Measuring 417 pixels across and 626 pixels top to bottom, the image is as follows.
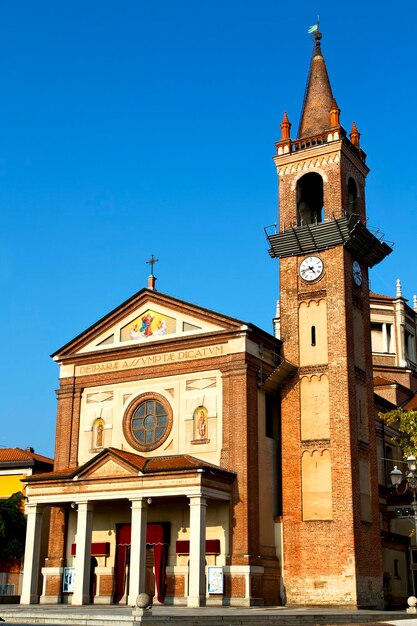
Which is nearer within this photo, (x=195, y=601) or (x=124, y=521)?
(x=195, y=601)

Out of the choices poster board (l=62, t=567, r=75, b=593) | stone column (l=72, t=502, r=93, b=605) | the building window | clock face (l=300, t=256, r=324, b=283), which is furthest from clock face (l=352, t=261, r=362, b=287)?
poster board (l=62, t=567, r=75, b=593)

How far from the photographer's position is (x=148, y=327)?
40406mm

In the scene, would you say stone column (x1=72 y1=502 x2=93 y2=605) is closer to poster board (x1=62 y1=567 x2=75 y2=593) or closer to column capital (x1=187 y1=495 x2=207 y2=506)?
poster board (x1=62 y1=567 x2=75 y2=593)

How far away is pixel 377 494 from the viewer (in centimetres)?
3844

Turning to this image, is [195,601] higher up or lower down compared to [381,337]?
lower down

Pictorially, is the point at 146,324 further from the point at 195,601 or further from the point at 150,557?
the point at 195,601

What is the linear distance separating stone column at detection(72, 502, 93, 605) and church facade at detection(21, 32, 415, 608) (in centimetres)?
8

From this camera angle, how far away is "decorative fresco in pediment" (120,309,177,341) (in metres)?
39.8

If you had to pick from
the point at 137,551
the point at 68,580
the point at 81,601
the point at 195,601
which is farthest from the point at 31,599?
the point at 195,601

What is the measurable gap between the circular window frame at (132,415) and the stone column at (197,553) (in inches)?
224

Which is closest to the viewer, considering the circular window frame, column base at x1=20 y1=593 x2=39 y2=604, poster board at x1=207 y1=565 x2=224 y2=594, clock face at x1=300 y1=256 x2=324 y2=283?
poster board at x1=207 y1=565 x2=224 y2=594

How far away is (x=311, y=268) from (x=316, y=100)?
9.87 meters

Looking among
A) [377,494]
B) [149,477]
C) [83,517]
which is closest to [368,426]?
[377,494]

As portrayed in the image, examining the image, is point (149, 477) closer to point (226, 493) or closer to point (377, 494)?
point (226, 493)
